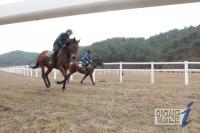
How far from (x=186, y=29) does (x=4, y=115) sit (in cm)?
8156

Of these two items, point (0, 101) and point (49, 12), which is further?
point (0, 101)

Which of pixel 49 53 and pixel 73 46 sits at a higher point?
pixel 73 46

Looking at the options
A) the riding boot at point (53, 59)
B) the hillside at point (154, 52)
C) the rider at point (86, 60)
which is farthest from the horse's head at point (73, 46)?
the hillside at point (154, 52)

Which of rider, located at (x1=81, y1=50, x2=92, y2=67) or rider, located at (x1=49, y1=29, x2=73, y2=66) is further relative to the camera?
rider, located at (x1=81, y1=50, x2=92, y2=67)

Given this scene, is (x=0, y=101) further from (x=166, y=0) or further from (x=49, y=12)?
(x=166, y=0)

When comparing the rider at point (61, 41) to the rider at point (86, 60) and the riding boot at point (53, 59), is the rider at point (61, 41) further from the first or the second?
the rider at point (86, 60)

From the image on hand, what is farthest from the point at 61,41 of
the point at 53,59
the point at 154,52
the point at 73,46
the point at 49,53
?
the point at 154,52

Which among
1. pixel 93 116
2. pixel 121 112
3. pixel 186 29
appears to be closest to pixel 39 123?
pixel 93 116

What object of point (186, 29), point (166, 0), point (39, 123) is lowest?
→ point (39, 123)

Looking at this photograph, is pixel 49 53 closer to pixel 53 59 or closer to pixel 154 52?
pixel 53 59

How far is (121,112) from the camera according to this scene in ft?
28.4

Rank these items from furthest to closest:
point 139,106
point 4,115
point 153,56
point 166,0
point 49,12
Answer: point 153,56 → point 139,106 → point 4,115 → point 49,12 → point 166,0

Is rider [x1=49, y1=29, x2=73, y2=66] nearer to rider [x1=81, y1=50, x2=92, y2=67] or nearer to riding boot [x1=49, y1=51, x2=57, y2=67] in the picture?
riding boot [x1=49, y1=51, x2=57, y2=67]

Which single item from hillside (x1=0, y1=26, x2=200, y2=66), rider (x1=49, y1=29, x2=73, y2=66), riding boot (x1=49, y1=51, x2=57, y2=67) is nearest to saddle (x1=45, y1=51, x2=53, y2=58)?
riding boot (x1=49, y1=51, x2=57, y2=67)
